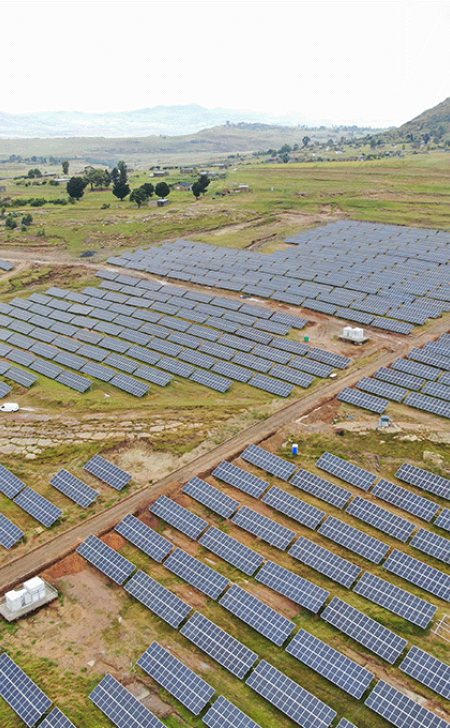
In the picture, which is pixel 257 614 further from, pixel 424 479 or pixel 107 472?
pixel 107 472

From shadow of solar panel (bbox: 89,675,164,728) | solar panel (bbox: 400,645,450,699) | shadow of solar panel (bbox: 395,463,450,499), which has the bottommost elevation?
shadow of solar panel (bbox: 89,675,164,728)

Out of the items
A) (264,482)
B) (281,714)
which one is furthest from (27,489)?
(281,714)

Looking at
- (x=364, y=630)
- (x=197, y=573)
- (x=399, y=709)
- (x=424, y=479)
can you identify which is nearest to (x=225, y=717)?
(x=399, y=709)

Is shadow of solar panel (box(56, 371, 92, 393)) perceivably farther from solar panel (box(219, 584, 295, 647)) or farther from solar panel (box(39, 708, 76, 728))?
solar panel (box(39, 708, 76, 728))

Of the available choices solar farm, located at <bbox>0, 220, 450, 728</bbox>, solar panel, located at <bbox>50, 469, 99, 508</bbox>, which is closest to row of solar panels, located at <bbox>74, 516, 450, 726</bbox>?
solar farm, located at <bbox>0, 220, 450, 728</bbox>

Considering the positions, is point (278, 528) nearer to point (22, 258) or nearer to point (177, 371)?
point (177, 371)

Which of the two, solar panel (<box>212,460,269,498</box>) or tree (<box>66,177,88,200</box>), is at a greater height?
tree (<box>66,177,88,200</box>)

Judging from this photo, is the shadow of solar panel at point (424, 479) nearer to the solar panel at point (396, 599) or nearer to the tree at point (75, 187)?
the solar panel at point (396, 599)
